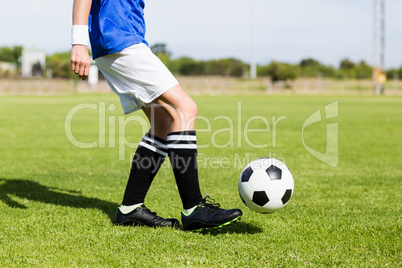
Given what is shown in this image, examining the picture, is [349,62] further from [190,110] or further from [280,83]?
[190,110]

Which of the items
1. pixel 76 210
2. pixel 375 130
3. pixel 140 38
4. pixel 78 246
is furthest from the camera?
pixel 375 130

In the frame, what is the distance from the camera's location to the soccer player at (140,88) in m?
3.02

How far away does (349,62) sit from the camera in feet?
349

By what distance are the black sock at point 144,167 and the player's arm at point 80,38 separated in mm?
758

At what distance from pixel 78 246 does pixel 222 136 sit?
304 inches

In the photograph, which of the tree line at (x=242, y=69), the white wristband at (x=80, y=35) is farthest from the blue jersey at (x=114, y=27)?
the tree line at (x=242, y=69)

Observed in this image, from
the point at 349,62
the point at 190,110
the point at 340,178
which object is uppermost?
the point at 349,62

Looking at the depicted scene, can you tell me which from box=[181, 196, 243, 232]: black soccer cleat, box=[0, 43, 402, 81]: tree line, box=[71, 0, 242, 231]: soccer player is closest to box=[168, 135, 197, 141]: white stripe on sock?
box=[71, 0, 242, 231]: soccer player

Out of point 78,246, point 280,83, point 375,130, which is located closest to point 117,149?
point 78,246

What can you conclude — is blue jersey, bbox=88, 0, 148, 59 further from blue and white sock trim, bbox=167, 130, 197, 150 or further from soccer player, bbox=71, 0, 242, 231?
blue and white sock trim, bbox=167, 130, 197, 150

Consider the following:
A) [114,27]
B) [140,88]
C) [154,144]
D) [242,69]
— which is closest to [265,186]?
[154,144]

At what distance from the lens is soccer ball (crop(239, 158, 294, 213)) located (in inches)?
130

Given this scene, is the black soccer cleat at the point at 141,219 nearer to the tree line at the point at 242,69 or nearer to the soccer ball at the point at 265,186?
the soccer ball at the point at 265,186

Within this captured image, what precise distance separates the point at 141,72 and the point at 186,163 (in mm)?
704
